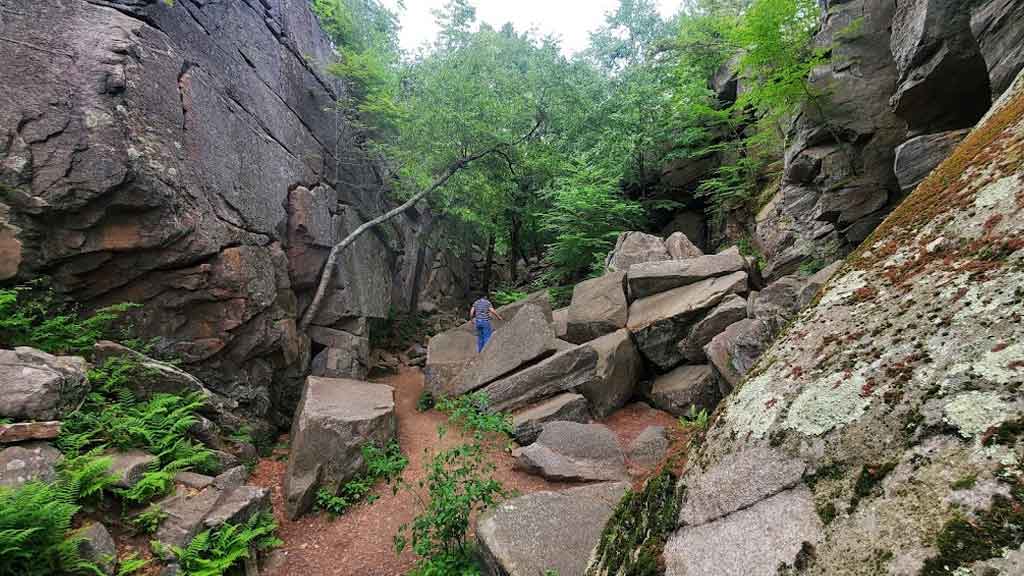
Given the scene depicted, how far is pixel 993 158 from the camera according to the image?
2039 mm

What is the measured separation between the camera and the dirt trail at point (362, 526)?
5.51m

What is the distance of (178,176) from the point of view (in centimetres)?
755

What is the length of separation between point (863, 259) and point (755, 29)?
23.2 ft

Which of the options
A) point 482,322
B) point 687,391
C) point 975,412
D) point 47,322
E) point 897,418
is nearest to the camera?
point 975,412

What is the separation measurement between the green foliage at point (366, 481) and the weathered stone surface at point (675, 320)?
5.93 meters

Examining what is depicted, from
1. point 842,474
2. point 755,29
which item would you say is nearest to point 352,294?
point 755,29

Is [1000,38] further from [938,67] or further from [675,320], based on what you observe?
[675,320]

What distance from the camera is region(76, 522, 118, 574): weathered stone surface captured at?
4.14 metres

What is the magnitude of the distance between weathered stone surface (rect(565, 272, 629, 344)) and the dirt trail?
267 cm

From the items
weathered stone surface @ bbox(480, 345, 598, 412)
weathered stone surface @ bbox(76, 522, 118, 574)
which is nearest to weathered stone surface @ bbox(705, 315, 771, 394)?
weathered stone surface @ bbox(480, 345, 598, 412)

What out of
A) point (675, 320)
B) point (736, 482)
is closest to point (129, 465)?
point (736, 482)

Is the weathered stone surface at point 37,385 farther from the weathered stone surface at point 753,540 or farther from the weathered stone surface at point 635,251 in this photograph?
the weathered stone surface at point 635,251

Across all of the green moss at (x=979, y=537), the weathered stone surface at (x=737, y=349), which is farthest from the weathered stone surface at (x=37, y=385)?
the weathered stone surface at (x=737, y=349)

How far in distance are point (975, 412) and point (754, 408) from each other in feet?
2.91
